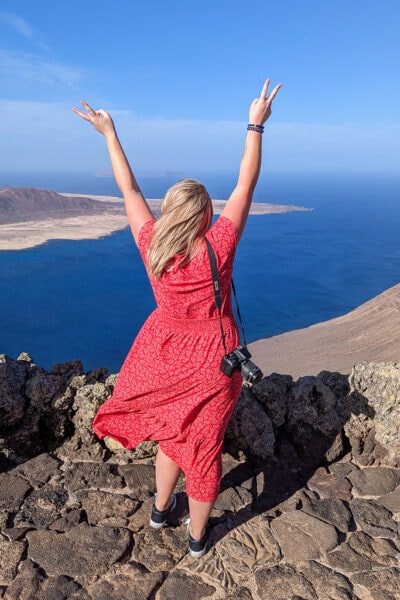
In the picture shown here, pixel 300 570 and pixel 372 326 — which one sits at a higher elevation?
pixel 300 570

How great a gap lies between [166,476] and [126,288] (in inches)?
1848

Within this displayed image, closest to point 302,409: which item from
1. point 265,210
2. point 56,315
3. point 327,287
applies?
point 56,315

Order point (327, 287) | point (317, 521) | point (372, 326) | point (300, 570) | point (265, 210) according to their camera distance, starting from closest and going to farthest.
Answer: point (300, 570)
point (317, 521)
point (372, 326)
point (327, 287)
point (265, 210)

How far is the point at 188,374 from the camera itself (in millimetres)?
2070

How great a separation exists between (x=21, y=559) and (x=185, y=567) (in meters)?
0.77

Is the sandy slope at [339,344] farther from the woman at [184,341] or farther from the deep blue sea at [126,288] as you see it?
the woman at [184,341]

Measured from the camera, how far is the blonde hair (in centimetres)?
173

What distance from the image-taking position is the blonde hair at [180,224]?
1.73 metres

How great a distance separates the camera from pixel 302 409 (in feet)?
10.3

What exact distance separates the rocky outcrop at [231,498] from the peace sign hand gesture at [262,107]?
180 cm

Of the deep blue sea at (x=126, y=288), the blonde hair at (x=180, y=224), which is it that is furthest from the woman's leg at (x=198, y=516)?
the deep blue sea at (x=126, y=288)

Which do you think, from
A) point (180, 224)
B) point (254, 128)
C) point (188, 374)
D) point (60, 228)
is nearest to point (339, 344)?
point (188, 374)

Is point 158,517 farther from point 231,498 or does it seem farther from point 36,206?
point 36,206

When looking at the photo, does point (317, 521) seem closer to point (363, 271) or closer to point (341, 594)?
point (341, 594)
